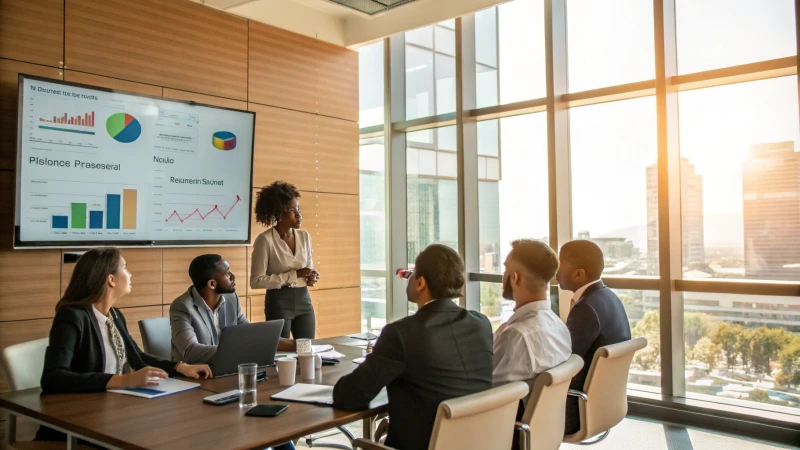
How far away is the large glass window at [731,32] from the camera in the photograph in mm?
4602

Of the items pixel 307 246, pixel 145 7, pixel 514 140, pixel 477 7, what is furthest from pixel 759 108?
pixel 145 7

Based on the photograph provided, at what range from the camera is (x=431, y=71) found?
22.1 ft

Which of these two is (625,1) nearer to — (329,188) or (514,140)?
(514,140)

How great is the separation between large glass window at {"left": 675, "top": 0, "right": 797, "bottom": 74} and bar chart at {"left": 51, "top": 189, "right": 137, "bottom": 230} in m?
4.42

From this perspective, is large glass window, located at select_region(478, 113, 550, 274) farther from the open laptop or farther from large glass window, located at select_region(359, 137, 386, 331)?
the open laptop

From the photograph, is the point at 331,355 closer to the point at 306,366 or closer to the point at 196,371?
the point at 306,366

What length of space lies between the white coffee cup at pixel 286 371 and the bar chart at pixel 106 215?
2646mm

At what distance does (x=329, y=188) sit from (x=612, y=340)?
3808 mm

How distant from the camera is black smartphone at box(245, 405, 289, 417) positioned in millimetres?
2085

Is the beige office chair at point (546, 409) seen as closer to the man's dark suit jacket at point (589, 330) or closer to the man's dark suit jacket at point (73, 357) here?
the man's dark suit jacket at point (589, 330)

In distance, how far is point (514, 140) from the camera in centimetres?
609

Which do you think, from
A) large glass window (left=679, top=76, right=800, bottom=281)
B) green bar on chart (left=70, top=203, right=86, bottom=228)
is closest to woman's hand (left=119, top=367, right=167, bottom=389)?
green bar on chart (left=70, top=203, right=86, bottom=228)

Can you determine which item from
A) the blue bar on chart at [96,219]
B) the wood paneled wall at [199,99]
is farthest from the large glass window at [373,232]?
the blue bar on chart at [96,219]

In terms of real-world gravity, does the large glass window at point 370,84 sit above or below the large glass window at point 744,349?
above
